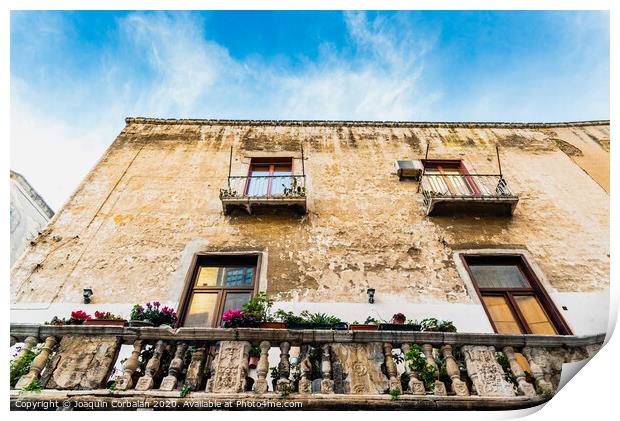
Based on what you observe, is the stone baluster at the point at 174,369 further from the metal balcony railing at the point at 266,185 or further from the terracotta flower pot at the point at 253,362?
the metal balcony railing at the point at 266,185

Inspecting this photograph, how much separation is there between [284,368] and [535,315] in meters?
5.05

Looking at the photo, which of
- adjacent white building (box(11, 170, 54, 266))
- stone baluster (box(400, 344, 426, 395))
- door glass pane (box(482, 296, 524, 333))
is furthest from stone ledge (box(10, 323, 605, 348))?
adjacent white building (box(11, 170, 54, 266))

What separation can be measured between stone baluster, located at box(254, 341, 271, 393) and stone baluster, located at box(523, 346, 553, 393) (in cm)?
322

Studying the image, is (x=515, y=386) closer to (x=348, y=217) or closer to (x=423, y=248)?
(x=423, y=248)

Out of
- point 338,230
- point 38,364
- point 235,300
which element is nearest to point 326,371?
point 235,300

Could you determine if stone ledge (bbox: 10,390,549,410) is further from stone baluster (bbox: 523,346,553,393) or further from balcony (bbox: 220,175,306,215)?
balcony (bbox: 220,175,306,215)

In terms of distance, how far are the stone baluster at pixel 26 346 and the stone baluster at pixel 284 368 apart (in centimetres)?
312

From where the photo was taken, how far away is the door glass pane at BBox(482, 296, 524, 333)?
7.02m

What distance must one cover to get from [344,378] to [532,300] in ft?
15.4

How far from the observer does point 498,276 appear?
316 inches

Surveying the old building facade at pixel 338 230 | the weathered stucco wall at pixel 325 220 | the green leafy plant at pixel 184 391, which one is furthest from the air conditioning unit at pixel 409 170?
the green leafy plant at pixel 184 391

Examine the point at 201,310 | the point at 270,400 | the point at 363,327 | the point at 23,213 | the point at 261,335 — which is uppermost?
the point at 23,213

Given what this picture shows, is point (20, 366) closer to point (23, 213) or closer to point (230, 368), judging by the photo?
point (230, 368)

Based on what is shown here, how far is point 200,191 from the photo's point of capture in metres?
9.82
